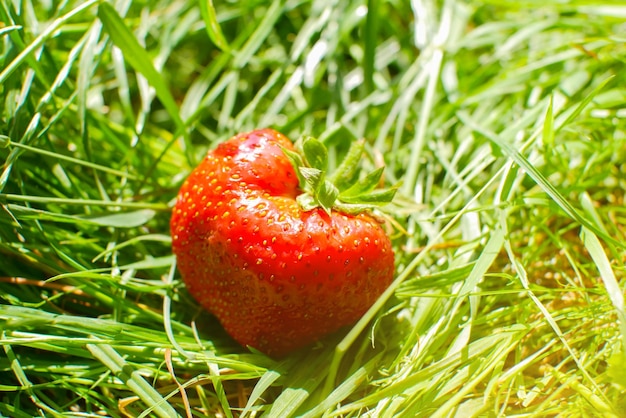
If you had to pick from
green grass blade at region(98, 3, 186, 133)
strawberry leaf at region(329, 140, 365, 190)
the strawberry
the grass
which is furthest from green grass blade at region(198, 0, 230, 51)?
strawberry leaf at region(329, 140, 365, 190)

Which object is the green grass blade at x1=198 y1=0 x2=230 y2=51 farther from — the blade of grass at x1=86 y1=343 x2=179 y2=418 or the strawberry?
the blade of grass at x1=86 y1=343 x2=179 y2=418

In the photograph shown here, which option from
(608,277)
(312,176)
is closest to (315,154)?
(312,176)

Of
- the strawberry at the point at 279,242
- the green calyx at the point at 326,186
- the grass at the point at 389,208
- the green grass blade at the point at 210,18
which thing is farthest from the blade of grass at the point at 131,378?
the green grass blade at the point at 210,18

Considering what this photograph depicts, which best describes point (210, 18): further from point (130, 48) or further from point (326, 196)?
point (326, 196)

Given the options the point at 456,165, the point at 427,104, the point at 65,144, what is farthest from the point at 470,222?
the point at 65,144

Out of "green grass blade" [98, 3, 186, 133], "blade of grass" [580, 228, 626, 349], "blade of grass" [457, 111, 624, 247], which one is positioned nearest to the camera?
"blade of grass" [580, 228, 626, 349]

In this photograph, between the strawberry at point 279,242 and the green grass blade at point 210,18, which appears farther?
the green grass blade at point 210,18

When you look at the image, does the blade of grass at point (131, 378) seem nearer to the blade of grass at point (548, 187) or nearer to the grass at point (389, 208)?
the grass at point (389, 208)

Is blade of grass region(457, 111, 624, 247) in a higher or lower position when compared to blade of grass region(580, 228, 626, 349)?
higher
